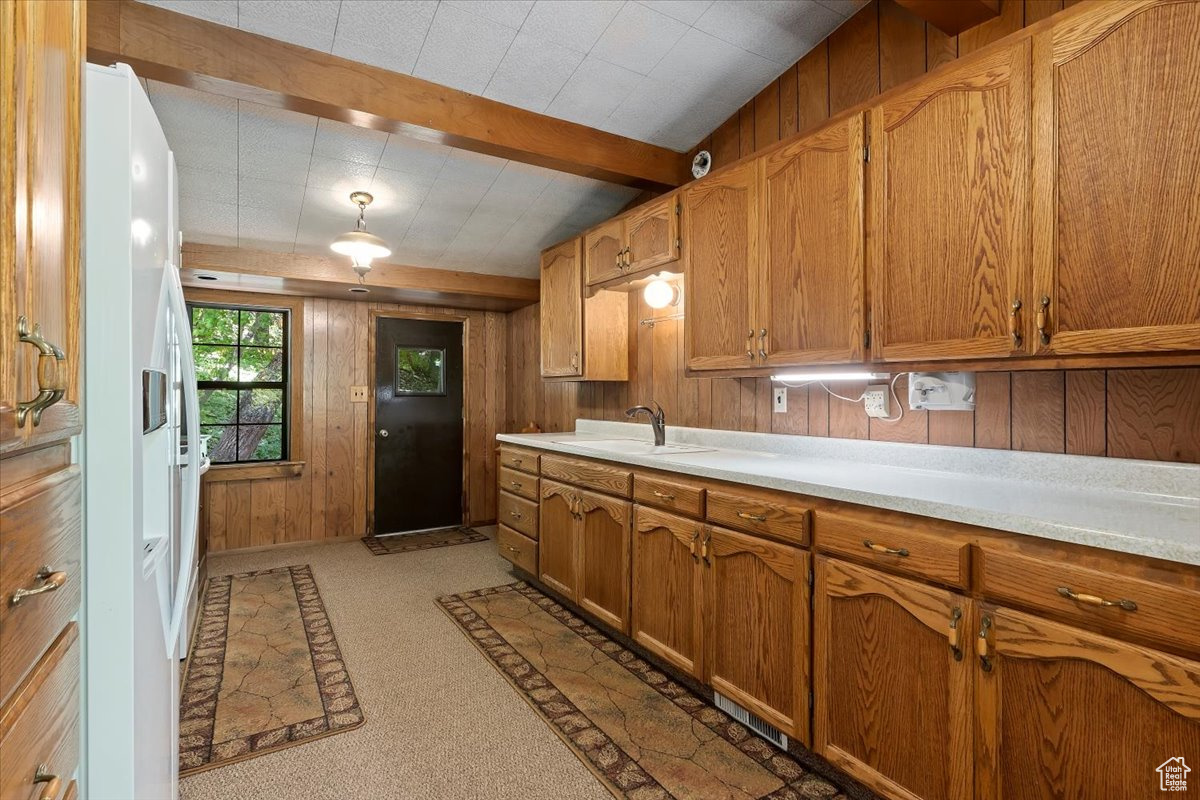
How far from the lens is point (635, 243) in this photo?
3.04 m

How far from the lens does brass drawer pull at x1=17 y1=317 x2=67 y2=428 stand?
62 centimetres

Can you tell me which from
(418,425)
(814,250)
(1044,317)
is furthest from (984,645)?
(418,425)

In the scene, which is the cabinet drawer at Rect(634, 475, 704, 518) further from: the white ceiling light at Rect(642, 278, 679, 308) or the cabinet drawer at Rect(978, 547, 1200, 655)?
the white ceiling light at Rect(642, 278, 679, 308)

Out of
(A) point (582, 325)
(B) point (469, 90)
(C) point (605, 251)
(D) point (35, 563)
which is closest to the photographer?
(D) point (35, 563)

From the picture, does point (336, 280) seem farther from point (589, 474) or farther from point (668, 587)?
point (668, 587)

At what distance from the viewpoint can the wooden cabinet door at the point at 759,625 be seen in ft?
5.86

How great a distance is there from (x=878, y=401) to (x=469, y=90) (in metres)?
2.13

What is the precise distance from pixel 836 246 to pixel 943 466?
840 millimetres

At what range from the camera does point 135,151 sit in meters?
1.01

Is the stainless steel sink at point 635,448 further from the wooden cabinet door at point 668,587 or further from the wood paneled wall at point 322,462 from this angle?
the wood paneled wall at point 322,462

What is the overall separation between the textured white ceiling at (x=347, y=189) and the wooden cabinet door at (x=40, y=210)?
2.14 meters

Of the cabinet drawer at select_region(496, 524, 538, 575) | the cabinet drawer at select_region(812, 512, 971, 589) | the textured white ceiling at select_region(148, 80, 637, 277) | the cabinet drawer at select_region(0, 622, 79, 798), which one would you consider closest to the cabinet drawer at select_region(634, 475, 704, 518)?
the cabinet drawer at select_region(812, 512, 971, 589)

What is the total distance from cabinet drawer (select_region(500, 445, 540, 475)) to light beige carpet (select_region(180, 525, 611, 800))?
0.92 meters

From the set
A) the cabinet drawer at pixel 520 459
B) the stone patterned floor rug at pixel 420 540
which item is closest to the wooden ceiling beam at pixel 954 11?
the cabinet drawer at pixel 520 459
